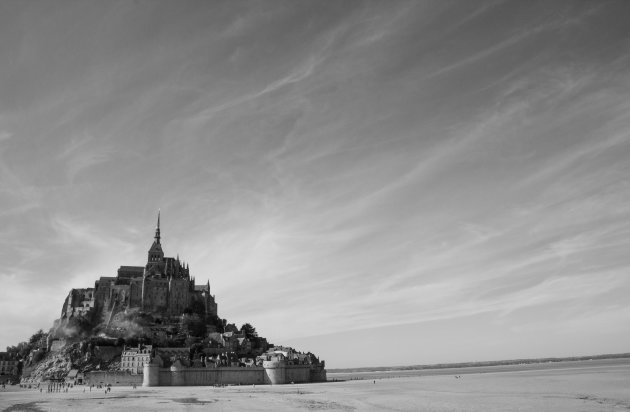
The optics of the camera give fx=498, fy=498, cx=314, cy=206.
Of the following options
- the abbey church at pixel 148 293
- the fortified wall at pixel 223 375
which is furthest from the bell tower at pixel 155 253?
the fortified wall at pixel 223 375

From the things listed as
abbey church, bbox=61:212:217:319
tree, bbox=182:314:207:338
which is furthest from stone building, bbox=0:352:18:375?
tree, bbox=182:314:207:338

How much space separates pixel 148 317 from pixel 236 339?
2517 centimetres

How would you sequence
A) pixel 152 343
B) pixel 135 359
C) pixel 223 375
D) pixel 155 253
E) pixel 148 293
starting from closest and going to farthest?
pixel 223 375 → pixel 135 359 → pixel 152 343 → pixel 148 293 → pixel 155 253

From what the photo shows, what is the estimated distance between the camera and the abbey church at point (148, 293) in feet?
449

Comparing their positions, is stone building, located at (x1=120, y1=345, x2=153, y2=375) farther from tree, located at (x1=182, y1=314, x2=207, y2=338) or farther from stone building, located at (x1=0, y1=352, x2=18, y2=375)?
stone building, located at (x1=0, y1=352, x2=18, y2=375)

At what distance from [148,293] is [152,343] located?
20199mm

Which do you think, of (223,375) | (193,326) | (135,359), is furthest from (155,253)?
(223,375)

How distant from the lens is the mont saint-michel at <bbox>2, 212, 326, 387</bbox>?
104 meters

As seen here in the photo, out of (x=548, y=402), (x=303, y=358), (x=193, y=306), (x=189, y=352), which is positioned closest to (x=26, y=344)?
(x=193, y=306)

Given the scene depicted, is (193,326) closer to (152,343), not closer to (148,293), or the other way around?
(152,343)

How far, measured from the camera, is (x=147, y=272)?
144 m

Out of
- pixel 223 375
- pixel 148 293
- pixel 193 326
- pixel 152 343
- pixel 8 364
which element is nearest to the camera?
pixel 223 375

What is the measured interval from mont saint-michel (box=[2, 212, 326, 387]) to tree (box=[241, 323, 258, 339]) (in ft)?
0.97

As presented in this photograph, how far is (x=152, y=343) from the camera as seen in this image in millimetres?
123000
